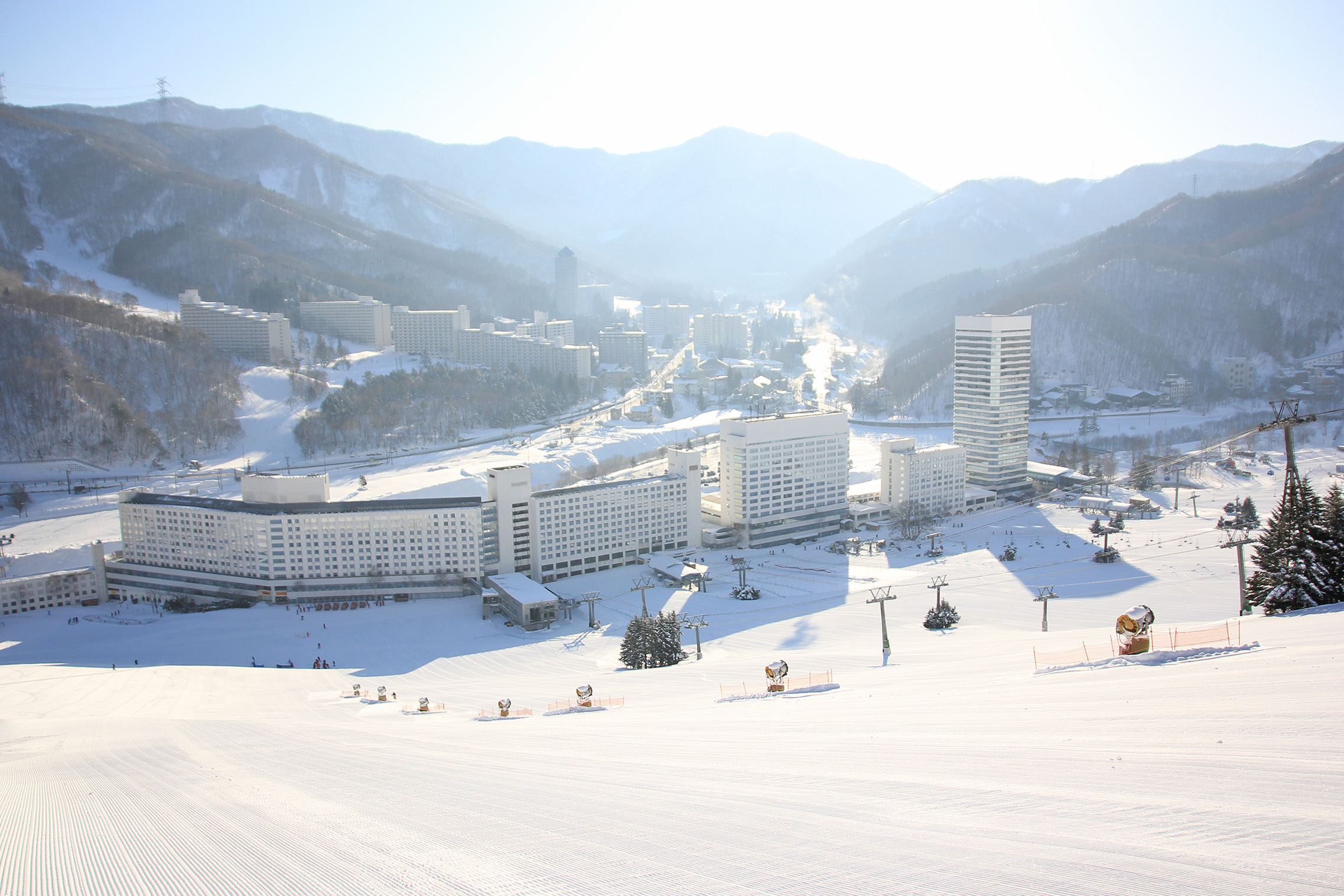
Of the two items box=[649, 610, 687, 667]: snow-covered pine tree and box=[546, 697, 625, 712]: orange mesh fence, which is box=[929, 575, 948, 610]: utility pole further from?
box=[546, 697, 625, 712]: orange mesh fence

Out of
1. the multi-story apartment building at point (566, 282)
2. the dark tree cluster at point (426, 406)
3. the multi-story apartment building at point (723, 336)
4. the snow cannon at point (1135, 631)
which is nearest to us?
the snow cannon at point (1135, 631)

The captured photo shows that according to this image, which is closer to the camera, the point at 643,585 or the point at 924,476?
the point at 643,585

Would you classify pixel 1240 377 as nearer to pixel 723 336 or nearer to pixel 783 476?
pixel 723 336

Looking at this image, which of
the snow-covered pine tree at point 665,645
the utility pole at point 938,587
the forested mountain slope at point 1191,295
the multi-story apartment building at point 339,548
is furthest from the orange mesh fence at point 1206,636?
the forested mountain slope at point 1191,295

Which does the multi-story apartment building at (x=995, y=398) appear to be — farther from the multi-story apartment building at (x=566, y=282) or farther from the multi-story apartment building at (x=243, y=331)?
the multi-story apartment building at (x=566, y=282)

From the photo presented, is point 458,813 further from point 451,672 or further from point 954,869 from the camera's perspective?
point 451,672

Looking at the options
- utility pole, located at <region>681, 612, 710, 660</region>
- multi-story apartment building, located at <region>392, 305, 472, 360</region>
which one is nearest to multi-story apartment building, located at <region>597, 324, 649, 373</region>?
multi-story apartment building, located at <region>392, 305, 472, 360</region>

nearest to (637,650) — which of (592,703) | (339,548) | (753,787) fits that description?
(592,703)
